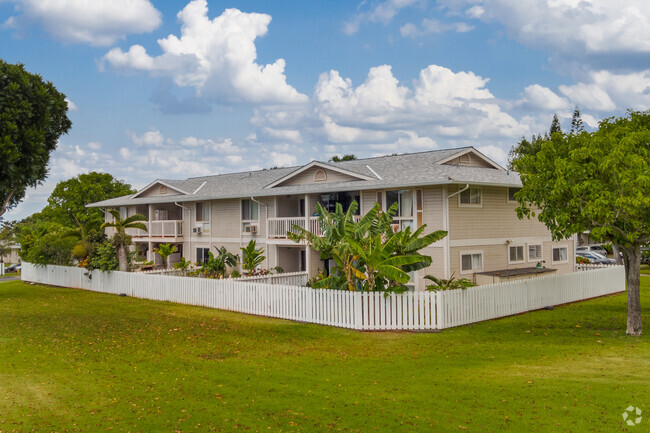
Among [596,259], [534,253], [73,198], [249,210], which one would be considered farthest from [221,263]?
[73,198]

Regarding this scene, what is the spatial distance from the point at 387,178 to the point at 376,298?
866cm

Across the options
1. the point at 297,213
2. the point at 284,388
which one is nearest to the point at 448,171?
the point at 297,213

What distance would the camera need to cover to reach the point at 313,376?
497 inches

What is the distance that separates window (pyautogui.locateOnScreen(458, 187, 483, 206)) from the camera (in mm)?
24913

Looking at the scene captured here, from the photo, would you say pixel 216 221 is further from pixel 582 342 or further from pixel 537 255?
pixel 582 342

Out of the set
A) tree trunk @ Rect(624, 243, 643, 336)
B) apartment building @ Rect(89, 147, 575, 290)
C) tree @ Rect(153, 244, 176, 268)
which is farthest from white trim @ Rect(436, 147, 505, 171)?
tree @ Rect(153, 244, 176, 268)

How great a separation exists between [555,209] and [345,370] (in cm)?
891

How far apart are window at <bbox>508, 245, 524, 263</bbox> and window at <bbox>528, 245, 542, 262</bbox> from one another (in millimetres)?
721

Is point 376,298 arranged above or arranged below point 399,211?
below

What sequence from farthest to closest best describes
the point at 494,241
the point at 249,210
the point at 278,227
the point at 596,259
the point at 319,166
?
1. the point at 596,259
2. the point at 249,210
3. the point at 278,227
4. the point at 319,166
5. the point at 494,241

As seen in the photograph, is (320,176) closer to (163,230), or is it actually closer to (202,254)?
(202,254)

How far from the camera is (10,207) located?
98.7ft

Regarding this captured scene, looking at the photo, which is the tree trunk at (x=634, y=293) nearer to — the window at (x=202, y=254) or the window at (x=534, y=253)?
the window at (x=534, y=253)

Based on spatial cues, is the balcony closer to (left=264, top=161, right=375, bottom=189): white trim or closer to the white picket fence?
the white picket fence
